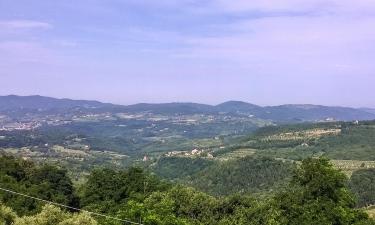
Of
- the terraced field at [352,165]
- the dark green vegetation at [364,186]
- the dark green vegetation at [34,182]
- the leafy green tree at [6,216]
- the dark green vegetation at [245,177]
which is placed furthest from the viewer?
the terraced field at [352,165]

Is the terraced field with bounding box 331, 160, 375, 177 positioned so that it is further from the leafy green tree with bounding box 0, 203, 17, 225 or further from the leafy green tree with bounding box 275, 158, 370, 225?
the leafy green tree with bounding box 0, 203, 17, 225

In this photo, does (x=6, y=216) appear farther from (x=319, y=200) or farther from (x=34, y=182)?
(x=319, y=200)

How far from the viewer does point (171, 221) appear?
4056 centimetres

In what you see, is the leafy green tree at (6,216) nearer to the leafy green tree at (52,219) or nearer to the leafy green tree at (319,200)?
the leafy green tree at (52,219)

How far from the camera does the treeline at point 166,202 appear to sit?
41.2 meters

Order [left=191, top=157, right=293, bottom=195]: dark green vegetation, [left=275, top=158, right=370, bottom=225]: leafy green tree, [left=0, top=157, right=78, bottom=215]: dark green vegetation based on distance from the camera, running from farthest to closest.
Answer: [left=191, top=157, right=293, bottom=195]: dark green vegetation → [left=0, top=157, right=78, bottom=215]: dark green vegetation → [left=275, top=158, right=370, bottom=225]: leafy green tree

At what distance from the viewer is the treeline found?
41.2 meters

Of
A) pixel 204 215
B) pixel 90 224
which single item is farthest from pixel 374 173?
pixel 90 224

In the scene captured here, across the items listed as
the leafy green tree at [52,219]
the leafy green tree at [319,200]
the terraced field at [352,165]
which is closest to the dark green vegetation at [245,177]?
the terraced field at [352,165]

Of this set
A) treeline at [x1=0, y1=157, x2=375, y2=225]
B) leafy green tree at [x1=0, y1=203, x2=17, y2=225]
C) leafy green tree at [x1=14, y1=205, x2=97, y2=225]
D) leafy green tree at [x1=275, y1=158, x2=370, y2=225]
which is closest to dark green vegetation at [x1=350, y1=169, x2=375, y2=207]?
treeline at [x1=0, y1=157, x2=375, y2=225]

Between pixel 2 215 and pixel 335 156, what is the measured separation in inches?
6045

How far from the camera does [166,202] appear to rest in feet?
145

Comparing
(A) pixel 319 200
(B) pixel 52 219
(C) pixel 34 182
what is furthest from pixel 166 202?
(C) pixel 34 182

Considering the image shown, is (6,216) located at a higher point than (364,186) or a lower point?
higher
